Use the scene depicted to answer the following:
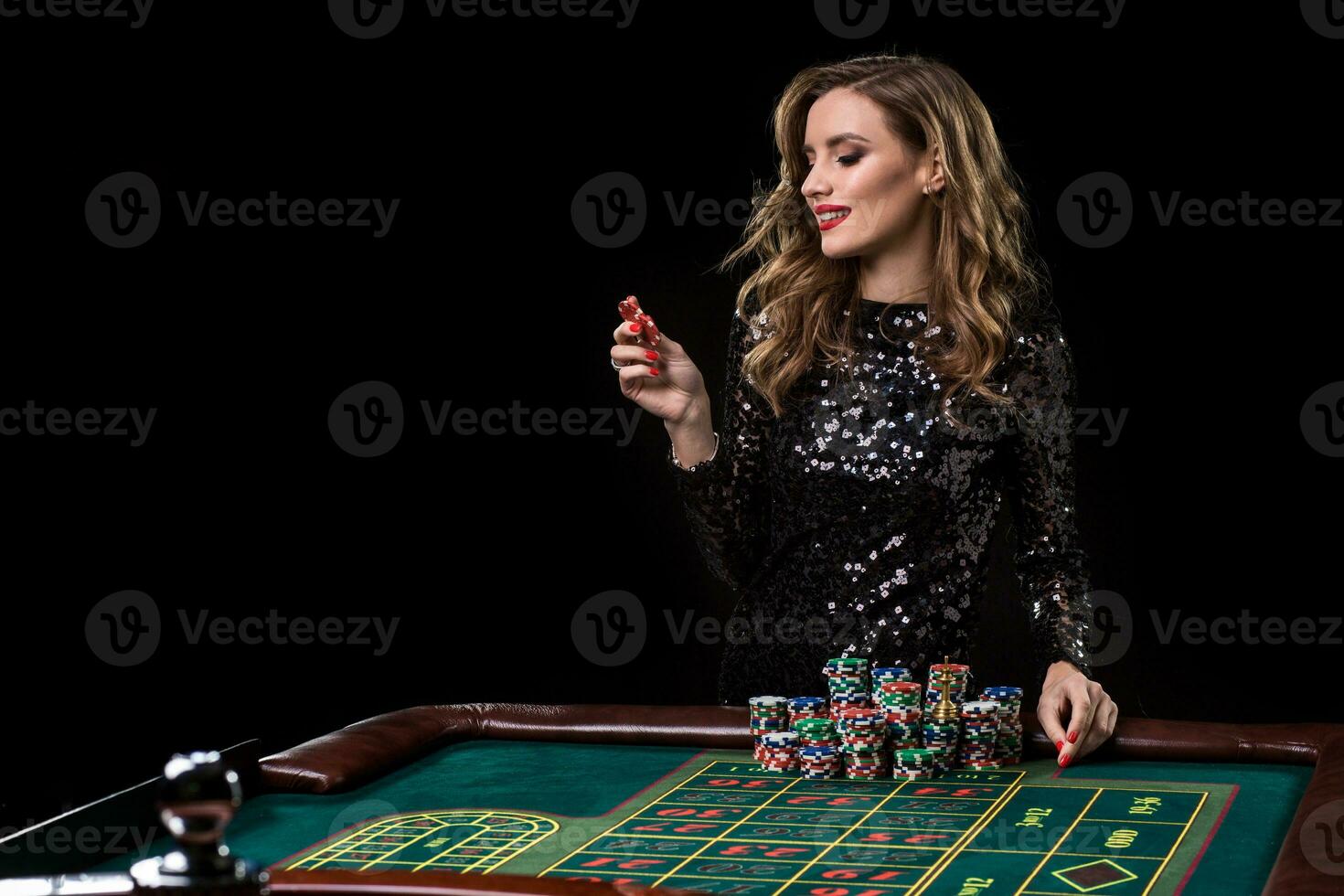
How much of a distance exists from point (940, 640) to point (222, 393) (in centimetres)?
271

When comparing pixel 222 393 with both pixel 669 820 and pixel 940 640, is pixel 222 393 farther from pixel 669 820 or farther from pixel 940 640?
pixel 669 820

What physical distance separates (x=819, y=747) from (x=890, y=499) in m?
→ 0.80

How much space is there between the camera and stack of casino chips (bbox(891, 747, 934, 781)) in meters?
2.58

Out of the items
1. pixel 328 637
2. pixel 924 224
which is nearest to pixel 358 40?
pixel 328 637

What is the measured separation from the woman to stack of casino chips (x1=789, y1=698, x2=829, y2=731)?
0.56 metres

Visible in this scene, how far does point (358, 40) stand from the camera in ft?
17.2

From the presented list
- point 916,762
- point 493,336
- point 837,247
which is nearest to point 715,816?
point 916,762

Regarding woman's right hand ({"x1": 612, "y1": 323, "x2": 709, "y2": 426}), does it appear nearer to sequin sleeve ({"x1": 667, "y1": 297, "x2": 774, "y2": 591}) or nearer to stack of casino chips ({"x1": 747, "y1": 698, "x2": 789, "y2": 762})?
sequin sleeve ({"x1": 667, "y1": 297, "x2": 774, "y2": 591})

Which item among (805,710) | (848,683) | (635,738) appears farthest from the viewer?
(635,738)

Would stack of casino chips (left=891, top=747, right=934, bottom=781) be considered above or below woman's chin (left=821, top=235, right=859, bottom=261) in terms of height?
below

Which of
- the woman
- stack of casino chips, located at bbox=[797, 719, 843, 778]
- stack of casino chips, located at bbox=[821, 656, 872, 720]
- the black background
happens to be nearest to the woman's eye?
the woman

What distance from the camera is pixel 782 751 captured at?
2.64m

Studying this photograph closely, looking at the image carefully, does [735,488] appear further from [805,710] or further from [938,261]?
[805,710]

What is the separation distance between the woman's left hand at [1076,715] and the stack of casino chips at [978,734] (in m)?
0.11
